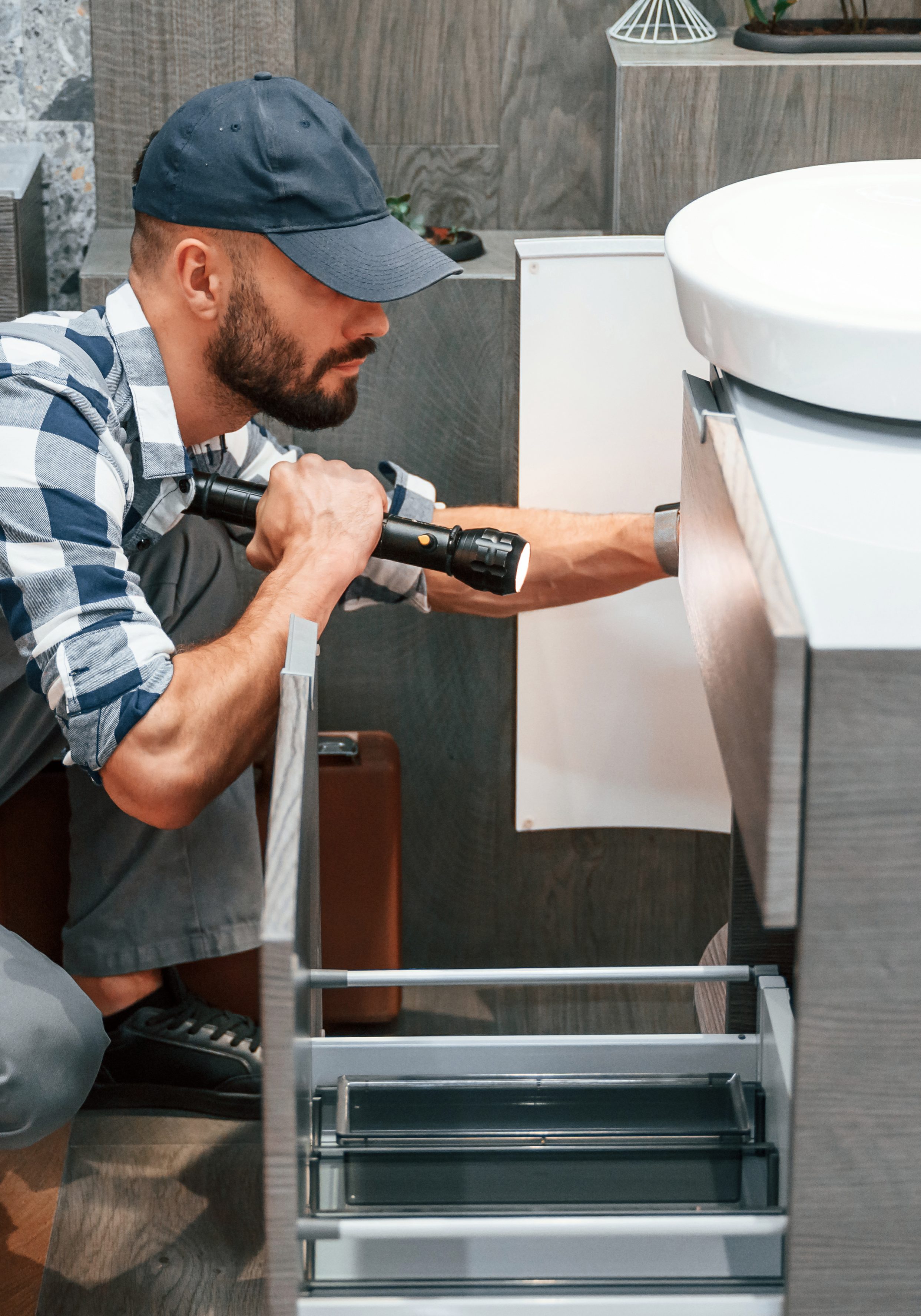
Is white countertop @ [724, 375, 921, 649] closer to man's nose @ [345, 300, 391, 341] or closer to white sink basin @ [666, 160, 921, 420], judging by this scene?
white sink basin @ [666, 160, 921, 420]

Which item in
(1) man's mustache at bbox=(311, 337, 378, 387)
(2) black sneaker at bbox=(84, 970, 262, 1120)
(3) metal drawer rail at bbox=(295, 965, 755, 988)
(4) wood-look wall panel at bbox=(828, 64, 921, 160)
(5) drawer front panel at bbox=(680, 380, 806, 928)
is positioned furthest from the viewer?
(2) black sneaker at bbox=(84, 970, 262, 1120)

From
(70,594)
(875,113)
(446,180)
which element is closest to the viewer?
(70,594)

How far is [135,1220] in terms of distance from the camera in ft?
4.34

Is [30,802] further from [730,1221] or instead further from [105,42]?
[730,1221]

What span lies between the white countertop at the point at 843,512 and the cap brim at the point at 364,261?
0.49 meters

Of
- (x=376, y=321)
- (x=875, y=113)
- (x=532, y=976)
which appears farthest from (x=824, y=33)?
(x=532, y=976)

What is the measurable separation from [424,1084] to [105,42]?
118 centimetres

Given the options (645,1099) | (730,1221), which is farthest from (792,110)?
(730,1221)

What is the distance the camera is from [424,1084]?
789 millimetres

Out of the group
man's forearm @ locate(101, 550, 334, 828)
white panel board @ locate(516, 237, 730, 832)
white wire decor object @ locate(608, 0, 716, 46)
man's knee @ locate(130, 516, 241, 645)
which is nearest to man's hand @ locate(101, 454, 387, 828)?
man's forearm @ locate(101, 550, 334, 828)

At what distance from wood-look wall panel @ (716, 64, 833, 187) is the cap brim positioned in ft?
1.24

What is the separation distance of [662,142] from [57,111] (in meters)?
0.75

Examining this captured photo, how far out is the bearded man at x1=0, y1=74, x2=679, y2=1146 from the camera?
1034mm

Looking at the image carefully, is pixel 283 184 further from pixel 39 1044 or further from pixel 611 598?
pixel 39 1044
